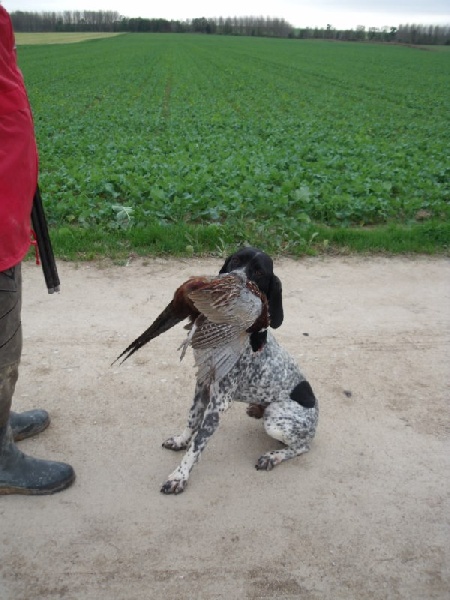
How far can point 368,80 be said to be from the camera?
1378 inches

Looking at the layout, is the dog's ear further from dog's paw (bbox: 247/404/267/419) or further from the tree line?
the tree line

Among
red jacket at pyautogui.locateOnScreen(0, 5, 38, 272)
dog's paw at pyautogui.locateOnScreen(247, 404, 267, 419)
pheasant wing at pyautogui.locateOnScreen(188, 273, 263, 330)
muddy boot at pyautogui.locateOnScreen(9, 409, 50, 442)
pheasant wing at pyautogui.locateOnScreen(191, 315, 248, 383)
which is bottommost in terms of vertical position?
muddy boot at pyautogui.locateOnScreen(9, 409, 50, 442)

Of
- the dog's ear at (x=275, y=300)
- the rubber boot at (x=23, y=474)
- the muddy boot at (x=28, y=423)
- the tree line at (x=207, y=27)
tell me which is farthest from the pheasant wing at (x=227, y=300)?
the tree line at (x=207, y=27)

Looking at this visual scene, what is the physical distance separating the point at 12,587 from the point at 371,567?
178 centimetres

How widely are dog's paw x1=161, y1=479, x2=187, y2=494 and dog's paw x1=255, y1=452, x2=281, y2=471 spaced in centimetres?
51

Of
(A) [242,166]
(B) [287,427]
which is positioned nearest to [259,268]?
(B) [287,427]

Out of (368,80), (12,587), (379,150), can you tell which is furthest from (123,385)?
(368,80)

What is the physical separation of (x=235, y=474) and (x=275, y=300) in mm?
1163

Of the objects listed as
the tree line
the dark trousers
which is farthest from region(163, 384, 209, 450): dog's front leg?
the tree line

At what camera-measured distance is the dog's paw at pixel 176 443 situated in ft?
12.8

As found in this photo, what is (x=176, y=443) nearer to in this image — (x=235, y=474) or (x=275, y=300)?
(x=235, y=474)

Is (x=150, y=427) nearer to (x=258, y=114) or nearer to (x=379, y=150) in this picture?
(x=379, y=150)

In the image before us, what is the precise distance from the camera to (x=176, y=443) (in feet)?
12.9

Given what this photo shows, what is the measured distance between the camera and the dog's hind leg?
3701 mm
